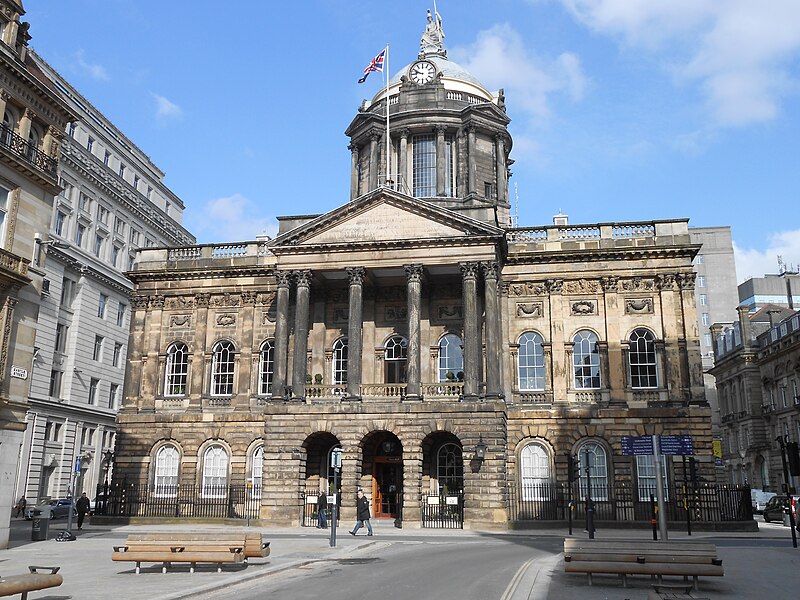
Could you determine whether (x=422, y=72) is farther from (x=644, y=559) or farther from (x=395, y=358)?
(x=644, y=559)

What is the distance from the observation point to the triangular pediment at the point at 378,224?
A: 113 ft

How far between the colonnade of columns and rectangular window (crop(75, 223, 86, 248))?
73.5 ft

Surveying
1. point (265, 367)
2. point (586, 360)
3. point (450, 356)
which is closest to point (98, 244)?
point (265, 367)

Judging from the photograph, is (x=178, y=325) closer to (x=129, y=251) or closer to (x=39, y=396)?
(x=39, y=396)

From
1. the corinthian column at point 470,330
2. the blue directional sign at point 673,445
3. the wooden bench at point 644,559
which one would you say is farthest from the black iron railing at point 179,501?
the wooden bench at point 644,559

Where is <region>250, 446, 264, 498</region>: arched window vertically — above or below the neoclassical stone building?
below

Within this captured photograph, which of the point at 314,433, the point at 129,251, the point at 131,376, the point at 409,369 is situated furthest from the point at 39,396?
the point at 409,369

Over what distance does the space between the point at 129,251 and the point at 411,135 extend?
985 inches

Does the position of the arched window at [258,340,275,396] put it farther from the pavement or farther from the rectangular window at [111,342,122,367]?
the rectangular window at [111,342,122,367]

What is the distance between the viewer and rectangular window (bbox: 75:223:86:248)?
167 ft

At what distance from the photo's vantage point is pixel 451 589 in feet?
42.5

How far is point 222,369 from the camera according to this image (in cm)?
3928

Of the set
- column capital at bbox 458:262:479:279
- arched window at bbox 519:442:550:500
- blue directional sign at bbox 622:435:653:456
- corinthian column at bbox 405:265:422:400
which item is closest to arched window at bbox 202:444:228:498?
corinthian column at bbox 405:265:422:400

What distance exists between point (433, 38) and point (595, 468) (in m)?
34.9
